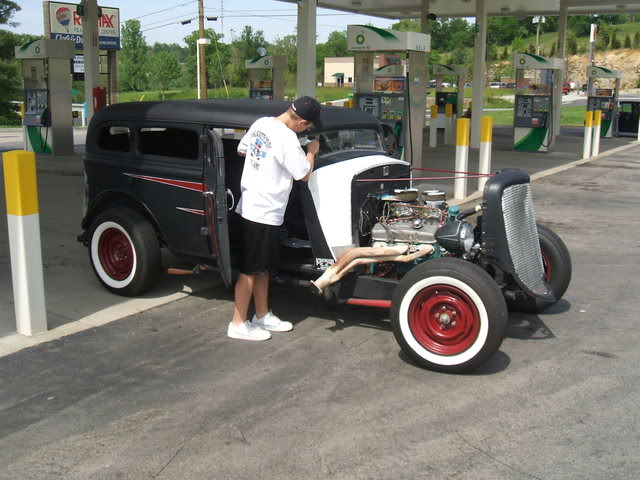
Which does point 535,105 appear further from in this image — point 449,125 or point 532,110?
point 449,125

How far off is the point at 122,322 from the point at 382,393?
2313mm

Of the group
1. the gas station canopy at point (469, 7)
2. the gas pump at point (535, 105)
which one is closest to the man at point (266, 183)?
the gas pump at point (535, 105)

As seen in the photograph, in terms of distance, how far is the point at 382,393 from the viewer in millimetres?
4277

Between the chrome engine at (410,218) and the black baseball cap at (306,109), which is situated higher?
the black baseball cap at (306,109)

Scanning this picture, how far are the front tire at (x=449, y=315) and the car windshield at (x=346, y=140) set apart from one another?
155 centimetres

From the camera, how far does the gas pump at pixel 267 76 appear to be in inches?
773

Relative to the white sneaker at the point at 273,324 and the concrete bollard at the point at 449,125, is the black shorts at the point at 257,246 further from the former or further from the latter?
the concrete bollard at the point at 449,125

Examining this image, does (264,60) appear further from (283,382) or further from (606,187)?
(283,382)

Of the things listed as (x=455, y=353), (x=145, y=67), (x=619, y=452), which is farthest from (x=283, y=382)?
(x=145, y=67)

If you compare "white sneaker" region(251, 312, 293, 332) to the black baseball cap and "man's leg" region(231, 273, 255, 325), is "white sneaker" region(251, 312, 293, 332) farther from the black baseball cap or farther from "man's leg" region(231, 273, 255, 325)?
the black baseball cap

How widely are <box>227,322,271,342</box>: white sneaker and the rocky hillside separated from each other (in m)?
88.0

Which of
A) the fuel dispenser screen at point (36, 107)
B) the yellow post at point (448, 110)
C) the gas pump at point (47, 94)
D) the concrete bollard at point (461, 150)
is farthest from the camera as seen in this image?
the yellow post at point (448, 110)

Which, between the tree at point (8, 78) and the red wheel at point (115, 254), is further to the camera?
the tree at point (8, 78)

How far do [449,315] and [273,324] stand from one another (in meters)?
1.45
